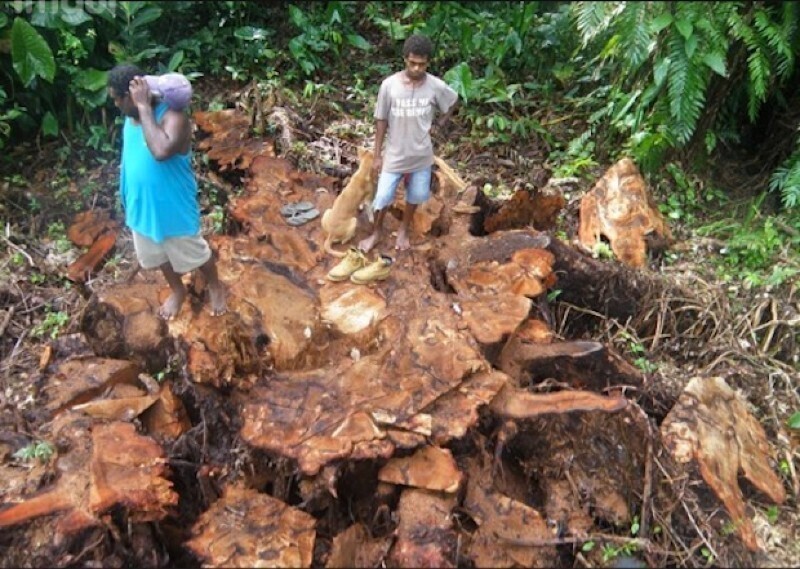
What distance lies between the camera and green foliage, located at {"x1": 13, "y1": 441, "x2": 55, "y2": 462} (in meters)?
3.34

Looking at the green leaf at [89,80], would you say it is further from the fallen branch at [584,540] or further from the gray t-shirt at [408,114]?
the fallen branch at [584,540]

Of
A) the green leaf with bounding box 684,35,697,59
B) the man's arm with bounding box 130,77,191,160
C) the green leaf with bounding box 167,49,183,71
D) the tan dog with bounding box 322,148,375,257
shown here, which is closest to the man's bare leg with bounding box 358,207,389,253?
the tan dog with bounding box 322,148,375,257

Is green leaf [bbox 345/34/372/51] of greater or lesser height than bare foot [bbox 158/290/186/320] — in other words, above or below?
above

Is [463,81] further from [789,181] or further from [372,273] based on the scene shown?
[372,273]

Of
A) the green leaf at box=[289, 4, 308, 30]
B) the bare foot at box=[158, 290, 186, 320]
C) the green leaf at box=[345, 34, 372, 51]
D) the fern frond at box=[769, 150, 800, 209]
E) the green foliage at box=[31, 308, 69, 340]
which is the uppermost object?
the green leaf at box=[289, 4, 308, 30]

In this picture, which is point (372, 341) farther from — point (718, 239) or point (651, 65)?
point (651, 65)

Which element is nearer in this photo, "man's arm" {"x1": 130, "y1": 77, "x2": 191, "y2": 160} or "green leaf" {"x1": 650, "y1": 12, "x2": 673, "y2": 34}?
"man's arm" {"x1": 130, "y1": 77, "x2": 191, "y2": 160}

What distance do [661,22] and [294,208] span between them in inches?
104

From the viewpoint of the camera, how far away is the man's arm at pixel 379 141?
13.5 ft

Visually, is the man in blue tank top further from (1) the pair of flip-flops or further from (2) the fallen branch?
(2) the fallen branch

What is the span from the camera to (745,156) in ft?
18.3

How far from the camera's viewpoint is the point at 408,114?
4016 millimetres

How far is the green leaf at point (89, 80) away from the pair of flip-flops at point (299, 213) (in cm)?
215

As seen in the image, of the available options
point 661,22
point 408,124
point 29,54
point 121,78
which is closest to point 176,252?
point 121,78
